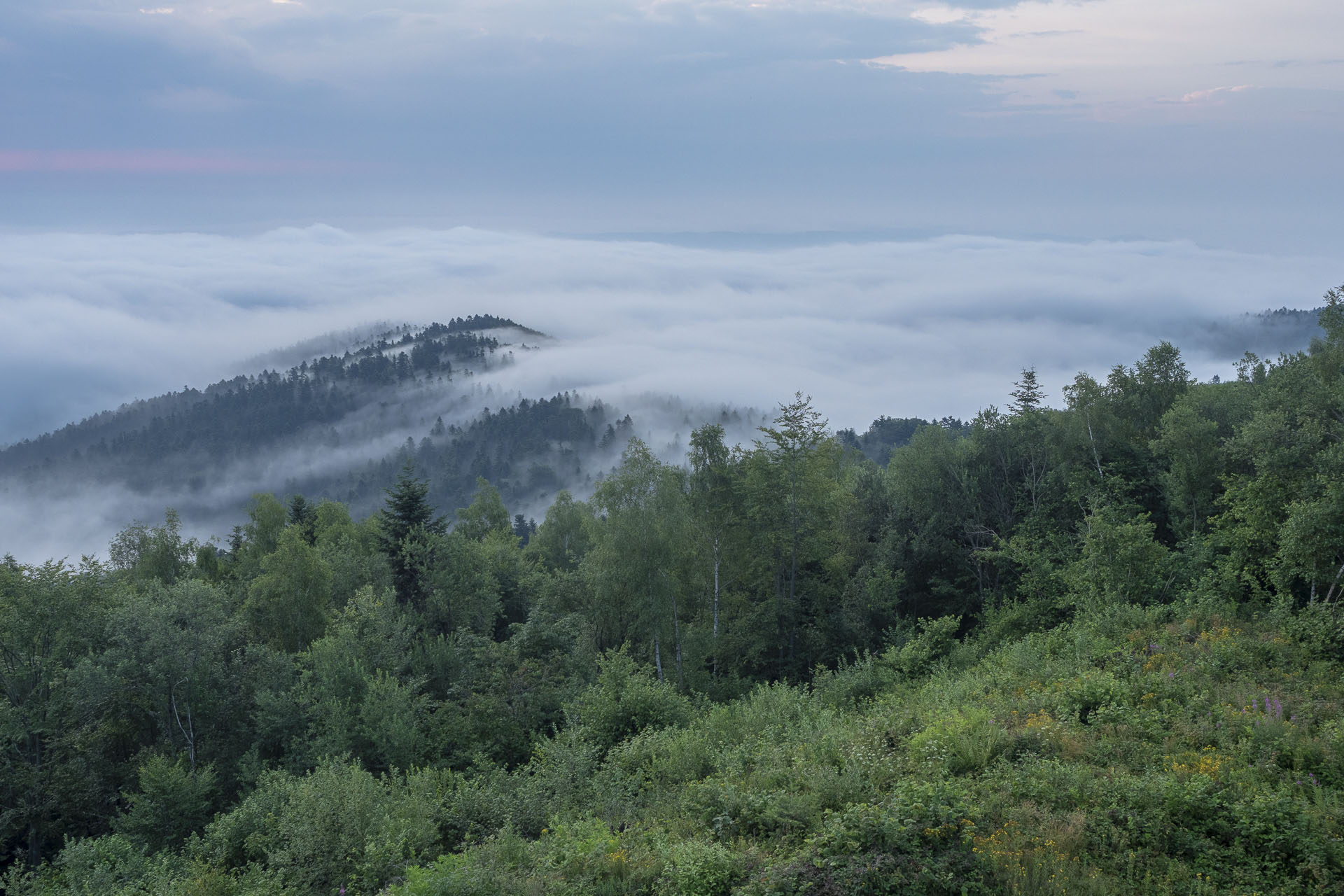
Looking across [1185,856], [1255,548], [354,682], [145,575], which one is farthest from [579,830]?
[145,575]

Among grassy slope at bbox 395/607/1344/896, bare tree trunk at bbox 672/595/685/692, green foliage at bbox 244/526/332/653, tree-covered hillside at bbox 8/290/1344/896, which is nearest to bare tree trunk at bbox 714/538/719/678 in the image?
tree-covered hillside at bbox 8/290/1344/896

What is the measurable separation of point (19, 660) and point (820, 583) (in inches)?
1335

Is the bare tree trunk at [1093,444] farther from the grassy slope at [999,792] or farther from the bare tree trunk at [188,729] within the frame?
the bare tree trunk at [188,729]

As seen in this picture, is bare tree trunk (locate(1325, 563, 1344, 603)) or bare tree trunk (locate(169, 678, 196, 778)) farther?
bare tree trunk (locate(169, 678, 196, 778))

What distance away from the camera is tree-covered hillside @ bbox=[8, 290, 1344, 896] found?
1098 cm

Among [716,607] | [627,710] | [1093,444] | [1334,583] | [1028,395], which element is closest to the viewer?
[1334,583]

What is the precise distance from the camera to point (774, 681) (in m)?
34.5

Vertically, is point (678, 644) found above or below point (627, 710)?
below

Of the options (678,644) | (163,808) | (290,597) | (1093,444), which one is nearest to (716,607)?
(678,644)

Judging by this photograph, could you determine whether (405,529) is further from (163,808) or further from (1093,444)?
(1093,444)

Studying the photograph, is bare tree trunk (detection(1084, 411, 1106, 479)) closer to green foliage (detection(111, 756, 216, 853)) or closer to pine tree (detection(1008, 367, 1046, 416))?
pine tree (detection(1008, 367, 1046, 416))

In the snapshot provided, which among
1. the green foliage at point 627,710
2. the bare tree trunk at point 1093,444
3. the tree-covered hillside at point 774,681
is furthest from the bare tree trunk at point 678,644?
the bare tree trunk at point 1093,444

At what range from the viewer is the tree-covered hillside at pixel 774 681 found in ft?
36.0

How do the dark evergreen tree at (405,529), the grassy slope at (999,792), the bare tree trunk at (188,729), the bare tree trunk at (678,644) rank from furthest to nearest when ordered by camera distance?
1. the dark evergreen tree at (405,529)
2. the bare tree trunk at (678,644)
3. the bare tree trunk at (188,729)
4. the grassy slope at (999,792)
